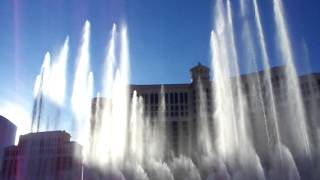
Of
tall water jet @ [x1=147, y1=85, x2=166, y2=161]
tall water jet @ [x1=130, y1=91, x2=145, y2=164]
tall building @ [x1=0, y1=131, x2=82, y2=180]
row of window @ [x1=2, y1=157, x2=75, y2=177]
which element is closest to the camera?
tall water jet @ [x1=130, y1=91, x2=145, y2=164]

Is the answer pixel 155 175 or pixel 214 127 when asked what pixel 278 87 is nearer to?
pixel 214 127

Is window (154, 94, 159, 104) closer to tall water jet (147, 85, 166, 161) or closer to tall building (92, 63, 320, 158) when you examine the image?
tall building (92, 63, 320, 158)

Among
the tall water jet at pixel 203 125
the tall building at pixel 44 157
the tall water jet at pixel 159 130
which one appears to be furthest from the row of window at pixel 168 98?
the tall building at pixel 44 157

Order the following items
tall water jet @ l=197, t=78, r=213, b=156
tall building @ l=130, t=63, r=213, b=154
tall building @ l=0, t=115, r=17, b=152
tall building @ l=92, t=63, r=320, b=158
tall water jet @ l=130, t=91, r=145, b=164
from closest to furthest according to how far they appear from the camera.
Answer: tall building @ l=92, t=63, r=320, b=158 → tall water jet @ l=130, t=91, r=145, b=164 → tall water jet @ l=197, t=78, r=213, b=156 → tall building @ l=130, t=63, r=213, b=154 → tall building @ l=0, t=115, r=17, b=152

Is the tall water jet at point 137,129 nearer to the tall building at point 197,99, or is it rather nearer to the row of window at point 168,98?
the tall building at point 197,99

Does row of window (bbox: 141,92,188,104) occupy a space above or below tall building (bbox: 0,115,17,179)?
above

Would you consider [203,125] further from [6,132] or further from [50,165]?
[6,132]

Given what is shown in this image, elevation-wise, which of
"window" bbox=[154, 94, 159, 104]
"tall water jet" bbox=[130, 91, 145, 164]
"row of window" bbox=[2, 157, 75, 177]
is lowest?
"row of window" bbox=[2, 157, 75, 177]

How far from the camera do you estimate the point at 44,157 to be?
84.0 m

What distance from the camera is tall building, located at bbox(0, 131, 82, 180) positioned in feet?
267

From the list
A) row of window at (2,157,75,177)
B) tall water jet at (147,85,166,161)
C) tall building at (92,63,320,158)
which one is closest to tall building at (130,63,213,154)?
tall building at (92,63,320,158)

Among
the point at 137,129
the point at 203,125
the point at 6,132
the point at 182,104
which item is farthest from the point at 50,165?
the point at 6,132

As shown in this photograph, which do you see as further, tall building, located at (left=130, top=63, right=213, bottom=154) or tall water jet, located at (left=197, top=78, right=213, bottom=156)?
tall building, located at (left=130, top=63, right=213, bottom=154)

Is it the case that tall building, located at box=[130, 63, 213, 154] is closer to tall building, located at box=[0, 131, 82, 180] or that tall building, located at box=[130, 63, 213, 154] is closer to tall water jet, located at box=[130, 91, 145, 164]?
tall water jet, located at box=[130, 91, 145, 164]
